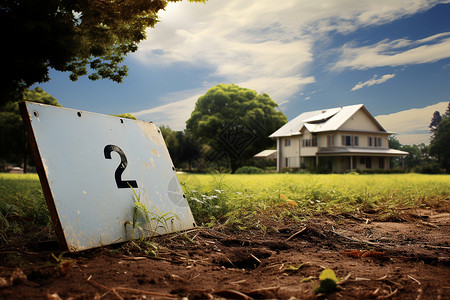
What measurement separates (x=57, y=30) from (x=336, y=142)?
2638 centimetres

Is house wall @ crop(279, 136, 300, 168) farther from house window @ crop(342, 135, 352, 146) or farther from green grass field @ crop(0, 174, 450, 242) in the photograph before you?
green grass field @ crop(0, 174, 450, 242)

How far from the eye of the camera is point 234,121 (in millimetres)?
36500

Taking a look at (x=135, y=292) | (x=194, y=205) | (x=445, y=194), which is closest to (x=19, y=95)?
(x=194, y=205)

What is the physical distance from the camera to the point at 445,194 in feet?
20.8

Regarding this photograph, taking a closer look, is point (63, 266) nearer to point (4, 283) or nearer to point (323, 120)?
point (4, 283)

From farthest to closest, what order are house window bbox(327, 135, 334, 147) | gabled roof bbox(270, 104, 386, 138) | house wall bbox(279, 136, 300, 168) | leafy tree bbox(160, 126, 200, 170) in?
leafy tree bbox(160, 126, 200, 170)
house wall bbox(279, 136, 300, 168)
house window bbox(327, 135, 334, 147)
gabled roof bbox(270, 104, 386, 138)

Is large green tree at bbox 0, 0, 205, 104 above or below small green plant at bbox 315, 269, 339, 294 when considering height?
above

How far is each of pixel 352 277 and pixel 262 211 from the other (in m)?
2.35

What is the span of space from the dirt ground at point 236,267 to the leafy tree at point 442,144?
144 ft

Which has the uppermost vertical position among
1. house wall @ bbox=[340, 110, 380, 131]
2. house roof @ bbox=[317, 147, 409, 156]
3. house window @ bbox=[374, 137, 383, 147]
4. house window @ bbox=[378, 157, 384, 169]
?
house wall @ bbox=[340, 110, 380, 131]

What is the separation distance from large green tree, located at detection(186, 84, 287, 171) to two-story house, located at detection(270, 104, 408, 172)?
4.24 metres

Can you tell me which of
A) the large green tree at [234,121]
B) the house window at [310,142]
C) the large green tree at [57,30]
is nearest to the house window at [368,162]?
the house window at [310,142]

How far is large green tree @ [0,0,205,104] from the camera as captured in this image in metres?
7.05

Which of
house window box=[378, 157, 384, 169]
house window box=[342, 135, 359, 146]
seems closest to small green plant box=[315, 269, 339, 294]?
house window box=[342, 135, 359, 146]
